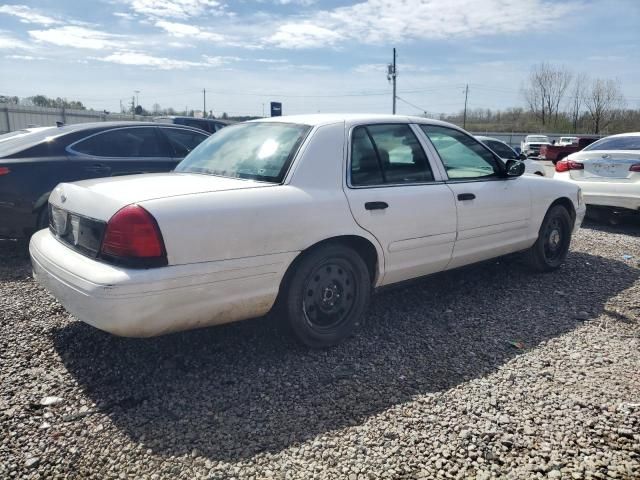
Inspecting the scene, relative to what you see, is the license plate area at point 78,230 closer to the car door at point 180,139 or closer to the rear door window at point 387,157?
the rear door window at point 387,157

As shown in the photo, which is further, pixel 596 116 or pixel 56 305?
pixel 596 116

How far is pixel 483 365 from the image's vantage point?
3355mm

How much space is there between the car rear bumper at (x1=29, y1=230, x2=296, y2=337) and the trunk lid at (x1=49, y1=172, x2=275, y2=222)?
0.96 ft

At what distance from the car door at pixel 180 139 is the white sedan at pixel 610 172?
18.4ft

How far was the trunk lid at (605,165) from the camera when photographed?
7344 mm

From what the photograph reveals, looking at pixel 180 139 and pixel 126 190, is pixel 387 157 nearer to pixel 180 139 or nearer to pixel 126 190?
pixel 126 190

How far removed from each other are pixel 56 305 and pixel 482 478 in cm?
351

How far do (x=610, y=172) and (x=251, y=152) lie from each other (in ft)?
20.0

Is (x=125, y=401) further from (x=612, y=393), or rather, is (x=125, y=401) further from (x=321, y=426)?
(x=612, y=393)

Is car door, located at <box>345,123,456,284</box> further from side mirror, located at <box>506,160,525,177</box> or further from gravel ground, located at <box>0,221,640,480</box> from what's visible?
side mirror, located at <box>506,160,525,177</box>

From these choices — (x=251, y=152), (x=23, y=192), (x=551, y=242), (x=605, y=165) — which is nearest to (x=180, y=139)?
(x=23, y=192)

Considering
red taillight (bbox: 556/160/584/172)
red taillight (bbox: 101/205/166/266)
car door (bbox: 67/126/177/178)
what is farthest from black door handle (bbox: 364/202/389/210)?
red taillight (bbox: 556/160/584/172)

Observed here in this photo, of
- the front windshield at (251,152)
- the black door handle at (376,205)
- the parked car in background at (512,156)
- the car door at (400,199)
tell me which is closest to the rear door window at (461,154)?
the car door at (400,199)

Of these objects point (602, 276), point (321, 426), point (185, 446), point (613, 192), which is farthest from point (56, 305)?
point (613, 192)
